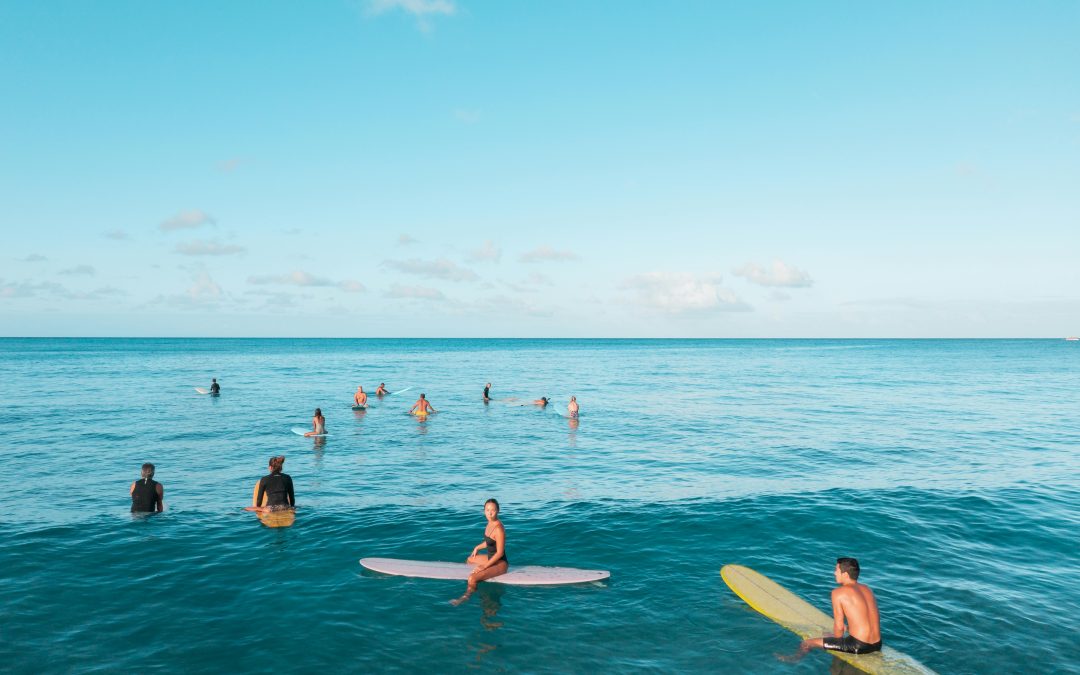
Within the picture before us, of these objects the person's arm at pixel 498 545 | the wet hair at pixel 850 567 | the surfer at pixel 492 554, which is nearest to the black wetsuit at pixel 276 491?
the surfer at pixel 492 554

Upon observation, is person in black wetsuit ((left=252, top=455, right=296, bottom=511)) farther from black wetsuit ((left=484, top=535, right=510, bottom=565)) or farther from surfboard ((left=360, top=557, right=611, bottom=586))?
black wetsuit ((left=484, top=535, right=510, bottom=565))

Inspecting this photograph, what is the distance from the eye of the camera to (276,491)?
18.5 m

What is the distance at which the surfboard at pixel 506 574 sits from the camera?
45.8 feet

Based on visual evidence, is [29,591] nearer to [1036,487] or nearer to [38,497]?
[38,497]

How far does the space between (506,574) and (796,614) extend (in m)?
6.42

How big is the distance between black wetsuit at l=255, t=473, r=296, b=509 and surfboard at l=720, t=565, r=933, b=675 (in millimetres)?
13129

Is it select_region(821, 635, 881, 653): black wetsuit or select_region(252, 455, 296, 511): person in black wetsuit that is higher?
select_region(252, 455, 296, 511): person in black wetsuit

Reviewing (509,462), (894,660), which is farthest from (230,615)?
(509,462)

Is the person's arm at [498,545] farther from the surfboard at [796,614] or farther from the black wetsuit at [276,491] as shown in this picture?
the black wetsuit at [276,491]

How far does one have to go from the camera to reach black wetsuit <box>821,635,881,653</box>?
422 inches

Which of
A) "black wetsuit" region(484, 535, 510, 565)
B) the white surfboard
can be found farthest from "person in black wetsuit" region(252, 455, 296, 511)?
the white surfboard

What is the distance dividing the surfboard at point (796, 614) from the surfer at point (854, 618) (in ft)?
0.70

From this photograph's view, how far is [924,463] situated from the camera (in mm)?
27516

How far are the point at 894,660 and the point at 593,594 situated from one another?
5957 millimetres
